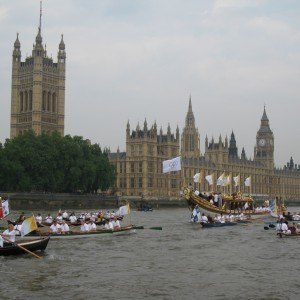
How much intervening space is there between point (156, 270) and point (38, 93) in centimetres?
11645

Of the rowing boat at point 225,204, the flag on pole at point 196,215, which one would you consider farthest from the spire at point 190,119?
the flag on pole at point 196,215

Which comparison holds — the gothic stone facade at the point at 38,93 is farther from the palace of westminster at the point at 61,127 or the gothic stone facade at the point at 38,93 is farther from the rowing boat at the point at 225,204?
the rowing boat at the point at 225,204

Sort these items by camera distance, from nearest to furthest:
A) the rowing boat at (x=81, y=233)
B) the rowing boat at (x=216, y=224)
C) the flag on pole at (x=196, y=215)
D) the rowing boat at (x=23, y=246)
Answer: the rowing boat at (x=23, y=246)
the rowing boat at (x=81, y=233)
the rowing boat at (x=216, y=224)
the flag on pole at (x=196, y=215)

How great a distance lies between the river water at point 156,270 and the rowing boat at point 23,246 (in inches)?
15.6

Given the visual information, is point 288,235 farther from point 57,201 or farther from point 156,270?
point 57,201

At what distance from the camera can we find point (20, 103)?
146625 mm

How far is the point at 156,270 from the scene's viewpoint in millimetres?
30000

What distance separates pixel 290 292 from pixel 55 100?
126 meters

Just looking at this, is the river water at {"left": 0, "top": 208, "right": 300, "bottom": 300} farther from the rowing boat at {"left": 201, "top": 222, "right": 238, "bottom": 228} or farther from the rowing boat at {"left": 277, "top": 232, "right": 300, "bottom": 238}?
the rowing boat at {"left": 201, "top": 222, "right": 238, "bottom": 228}

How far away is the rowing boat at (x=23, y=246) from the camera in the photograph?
32.2m

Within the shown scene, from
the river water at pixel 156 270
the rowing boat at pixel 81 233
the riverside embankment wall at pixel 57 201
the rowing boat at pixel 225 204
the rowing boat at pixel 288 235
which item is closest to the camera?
the river water at pixel 156 270

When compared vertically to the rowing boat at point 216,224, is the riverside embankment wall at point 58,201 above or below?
above

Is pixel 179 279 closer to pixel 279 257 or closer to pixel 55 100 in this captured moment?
pixel 279 257

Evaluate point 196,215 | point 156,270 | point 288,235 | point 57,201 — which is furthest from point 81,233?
point 57,201
